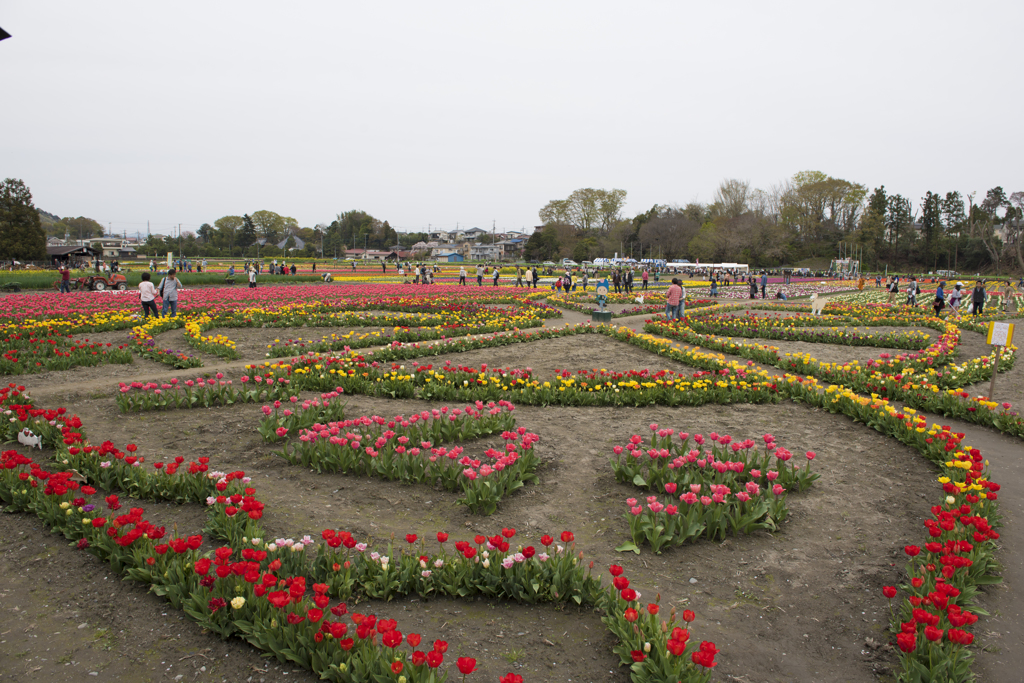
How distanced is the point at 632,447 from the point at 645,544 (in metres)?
1.41

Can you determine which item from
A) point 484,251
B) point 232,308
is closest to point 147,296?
point 232,308

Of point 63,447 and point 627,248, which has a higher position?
point 627,248

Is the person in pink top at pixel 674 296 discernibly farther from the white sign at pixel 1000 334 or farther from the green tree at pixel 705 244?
the green tree at pixel 705 244

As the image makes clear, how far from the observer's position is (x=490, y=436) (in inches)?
290

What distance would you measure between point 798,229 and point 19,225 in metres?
109

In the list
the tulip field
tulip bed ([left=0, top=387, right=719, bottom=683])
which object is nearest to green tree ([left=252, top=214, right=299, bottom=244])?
the tulip field

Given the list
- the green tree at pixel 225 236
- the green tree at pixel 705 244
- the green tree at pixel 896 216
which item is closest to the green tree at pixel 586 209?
the green tree at pixel 705 244

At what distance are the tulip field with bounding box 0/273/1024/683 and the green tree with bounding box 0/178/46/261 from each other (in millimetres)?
63987

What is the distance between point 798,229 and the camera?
331ft

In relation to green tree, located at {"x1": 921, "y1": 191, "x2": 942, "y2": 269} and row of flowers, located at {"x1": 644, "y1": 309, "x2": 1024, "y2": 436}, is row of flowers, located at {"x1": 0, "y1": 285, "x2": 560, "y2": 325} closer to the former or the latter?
row of flowers, located at {"x1": 644, "y1": 309, "x2": 1024, "y2": 436}

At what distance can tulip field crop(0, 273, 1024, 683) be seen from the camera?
3377 mm

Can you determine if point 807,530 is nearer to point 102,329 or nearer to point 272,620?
point 272,620

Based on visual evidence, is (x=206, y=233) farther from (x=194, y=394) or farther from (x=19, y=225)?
(x=194, y=394)

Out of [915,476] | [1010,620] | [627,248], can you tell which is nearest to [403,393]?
[915,476]
